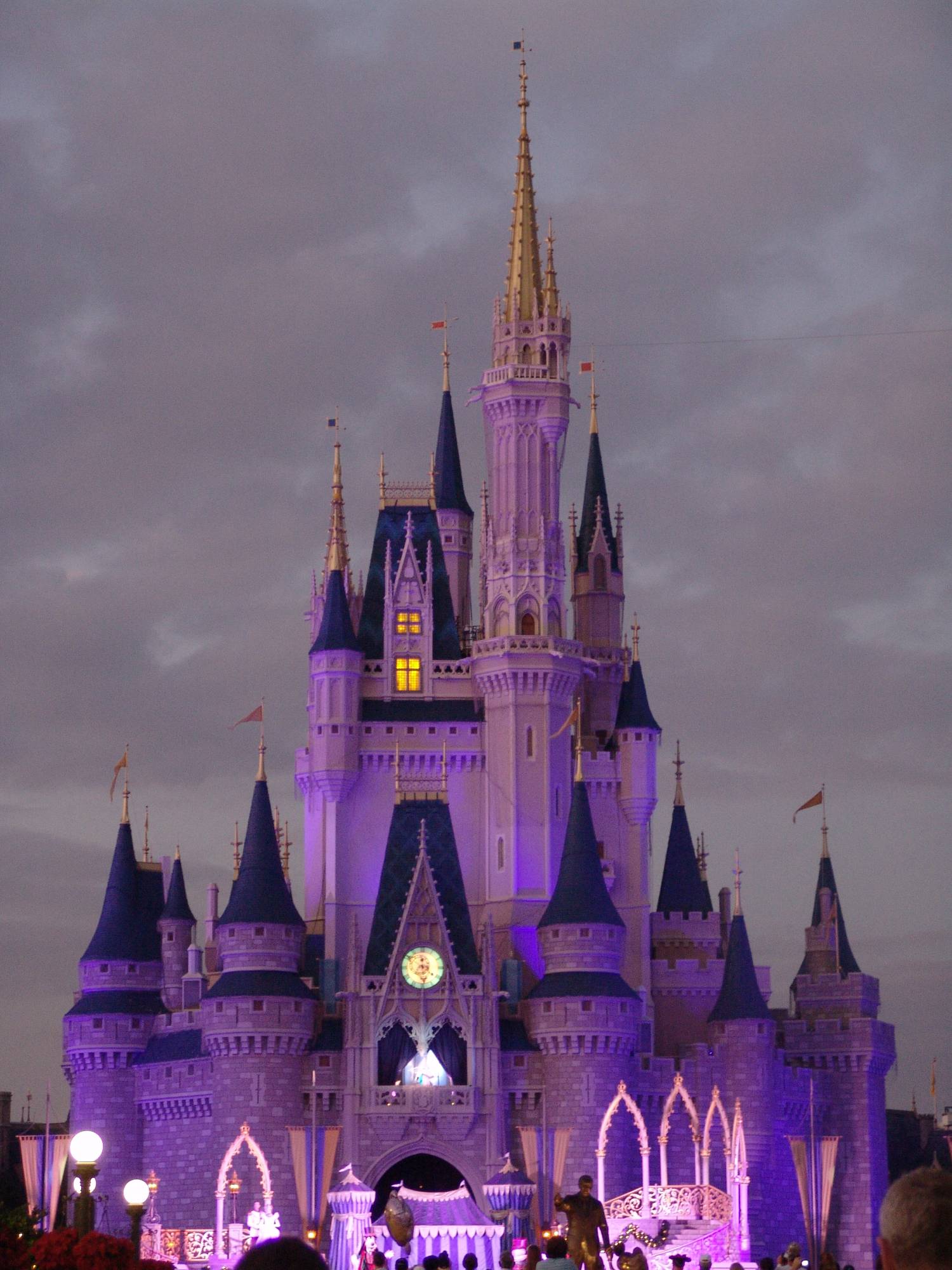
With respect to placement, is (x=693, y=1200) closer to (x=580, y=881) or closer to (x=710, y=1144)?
(x=710, y=1144)

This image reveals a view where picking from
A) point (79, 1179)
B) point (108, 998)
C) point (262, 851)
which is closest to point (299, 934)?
point (262, 851)

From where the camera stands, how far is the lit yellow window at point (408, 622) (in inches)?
3105

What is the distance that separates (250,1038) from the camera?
69.1m

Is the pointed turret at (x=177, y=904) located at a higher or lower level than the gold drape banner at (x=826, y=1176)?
higher

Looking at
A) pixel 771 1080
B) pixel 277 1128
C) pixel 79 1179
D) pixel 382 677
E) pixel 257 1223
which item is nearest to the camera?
pixel 79 1179

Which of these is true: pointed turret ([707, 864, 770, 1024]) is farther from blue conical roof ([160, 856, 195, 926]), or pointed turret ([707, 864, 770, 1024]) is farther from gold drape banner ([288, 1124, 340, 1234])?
blue conical roof ([160, 856, 195, 926])

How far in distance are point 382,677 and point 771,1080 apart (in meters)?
18.2

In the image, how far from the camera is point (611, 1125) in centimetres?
6900

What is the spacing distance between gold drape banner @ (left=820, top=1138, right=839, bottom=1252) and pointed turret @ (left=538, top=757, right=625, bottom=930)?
33.2 feet

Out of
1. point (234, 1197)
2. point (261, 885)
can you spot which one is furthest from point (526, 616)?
point (234, 1197)

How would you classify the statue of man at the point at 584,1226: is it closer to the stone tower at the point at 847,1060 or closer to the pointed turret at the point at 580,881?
the pointed turret at the point at 580,881

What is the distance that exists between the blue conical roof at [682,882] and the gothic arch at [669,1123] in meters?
9.19

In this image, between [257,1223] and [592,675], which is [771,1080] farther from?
[257,1223]

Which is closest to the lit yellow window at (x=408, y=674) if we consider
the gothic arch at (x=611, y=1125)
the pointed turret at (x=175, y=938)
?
the pointed turret at (x=175, y=938)
